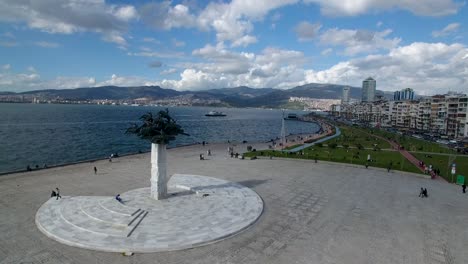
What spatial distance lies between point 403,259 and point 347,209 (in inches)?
272

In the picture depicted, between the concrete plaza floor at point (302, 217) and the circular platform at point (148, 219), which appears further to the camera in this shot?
the circular platform at point (148, 219)

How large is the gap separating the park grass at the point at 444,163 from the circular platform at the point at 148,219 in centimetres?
2778

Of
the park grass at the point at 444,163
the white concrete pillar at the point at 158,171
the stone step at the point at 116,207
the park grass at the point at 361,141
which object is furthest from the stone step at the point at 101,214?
the park grass at the point at 361,141

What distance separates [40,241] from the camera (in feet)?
49.9

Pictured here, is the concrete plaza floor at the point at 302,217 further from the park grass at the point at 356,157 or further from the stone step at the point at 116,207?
the park grass at the point at 356,157

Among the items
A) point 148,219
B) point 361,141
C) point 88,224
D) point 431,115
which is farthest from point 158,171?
point 431,115

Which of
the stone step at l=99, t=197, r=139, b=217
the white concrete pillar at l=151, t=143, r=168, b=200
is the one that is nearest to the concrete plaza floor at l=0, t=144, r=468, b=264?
the stone step at l=99, t=197, r=139, b=217

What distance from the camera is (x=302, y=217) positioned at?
19297mm

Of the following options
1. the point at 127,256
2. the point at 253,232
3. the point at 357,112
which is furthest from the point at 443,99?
the point at 127,256

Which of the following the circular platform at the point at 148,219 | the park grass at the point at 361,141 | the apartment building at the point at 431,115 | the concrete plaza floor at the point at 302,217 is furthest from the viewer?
the apartment building at the point at 431,115

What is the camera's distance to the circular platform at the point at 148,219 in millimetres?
15117

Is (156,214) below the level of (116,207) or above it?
below

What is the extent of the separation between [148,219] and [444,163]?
44.6 meters

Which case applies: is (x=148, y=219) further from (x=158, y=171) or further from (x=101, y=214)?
(x=158, y=171)
